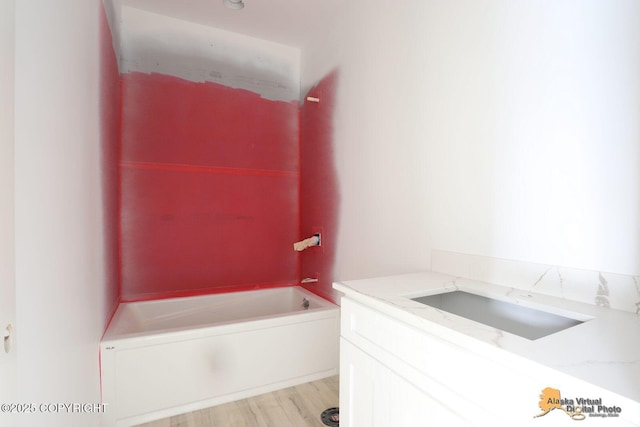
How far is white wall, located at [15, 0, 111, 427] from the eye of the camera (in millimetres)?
768

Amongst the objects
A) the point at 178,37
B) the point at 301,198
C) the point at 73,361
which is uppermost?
the point at 178,37

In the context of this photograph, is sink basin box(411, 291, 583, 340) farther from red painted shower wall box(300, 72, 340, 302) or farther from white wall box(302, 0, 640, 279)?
red painted shower wall box(300, 72, 340, 302)

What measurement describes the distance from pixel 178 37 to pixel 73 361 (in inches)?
94.7

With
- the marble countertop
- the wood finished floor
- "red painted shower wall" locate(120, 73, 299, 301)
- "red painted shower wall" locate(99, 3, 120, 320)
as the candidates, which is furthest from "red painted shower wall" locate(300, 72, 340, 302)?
"red painted shower wall" locate(99, 3, 120, 320)

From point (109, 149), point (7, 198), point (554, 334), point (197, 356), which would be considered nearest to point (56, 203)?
point (7, 198)

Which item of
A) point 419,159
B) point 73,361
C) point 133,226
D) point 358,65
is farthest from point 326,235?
point 73,361

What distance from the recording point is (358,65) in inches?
82.3

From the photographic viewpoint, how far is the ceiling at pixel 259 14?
2.26 m

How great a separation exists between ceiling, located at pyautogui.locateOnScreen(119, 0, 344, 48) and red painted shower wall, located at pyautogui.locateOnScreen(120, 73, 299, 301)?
0.50 meters

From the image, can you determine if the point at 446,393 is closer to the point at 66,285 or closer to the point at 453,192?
the point at 453,192

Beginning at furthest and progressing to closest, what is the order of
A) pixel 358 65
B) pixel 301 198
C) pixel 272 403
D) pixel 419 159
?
pixel 301 198
pixel 358 65
pixel 272 403
pixel 419 159

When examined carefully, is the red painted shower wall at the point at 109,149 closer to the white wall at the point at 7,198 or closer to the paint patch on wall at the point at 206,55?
the paint patch on wall at the point at 206,55

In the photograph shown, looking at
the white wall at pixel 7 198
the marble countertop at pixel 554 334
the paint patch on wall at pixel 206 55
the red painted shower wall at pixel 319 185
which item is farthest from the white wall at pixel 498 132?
the white wall at pixel 7 198

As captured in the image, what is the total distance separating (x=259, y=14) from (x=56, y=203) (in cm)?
210
